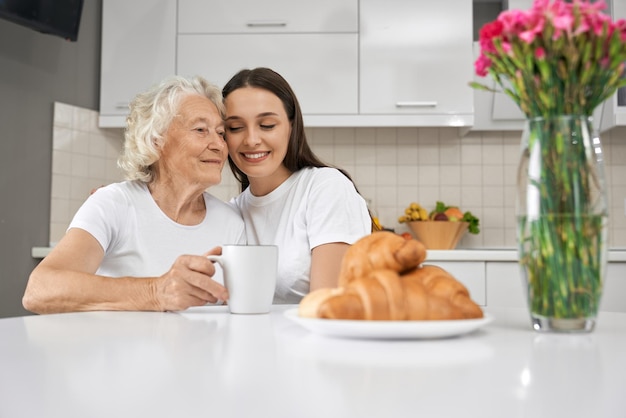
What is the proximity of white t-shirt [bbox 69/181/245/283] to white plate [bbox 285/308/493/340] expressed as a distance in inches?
31.9

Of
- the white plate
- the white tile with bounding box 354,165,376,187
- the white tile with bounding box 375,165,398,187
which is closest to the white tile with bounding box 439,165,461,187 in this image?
the white tile with bounding box 375,165,398,187

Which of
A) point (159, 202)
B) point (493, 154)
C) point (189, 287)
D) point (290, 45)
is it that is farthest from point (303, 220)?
point (493, 154)

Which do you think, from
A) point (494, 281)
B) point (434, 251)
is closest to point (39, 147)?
Answer: point (434, 251)

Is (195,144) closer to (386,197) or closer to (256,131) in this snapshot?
(256,131)

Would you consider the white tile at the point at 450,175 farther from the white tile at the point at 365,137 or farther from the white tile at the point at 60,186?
the white tile at the point at 60,186

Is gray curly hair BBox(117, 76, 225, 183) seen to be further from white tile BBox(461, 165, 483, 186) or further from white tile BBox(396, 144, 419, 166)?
white tile BBox(461, 165, 483, 186)

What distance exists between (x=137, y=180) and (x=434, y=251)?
56.9 inches

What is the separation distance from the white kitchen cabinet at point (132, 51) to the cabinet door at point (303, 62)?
0.20 meters

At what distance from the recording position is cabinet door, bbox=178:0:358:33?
3.09 m

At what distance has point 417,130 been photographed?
3.36m

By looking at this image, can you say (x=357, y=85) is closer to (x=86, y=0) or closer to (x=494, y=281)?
(x=494, y=281)

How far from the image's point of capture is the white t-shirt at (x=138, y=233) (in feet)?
4.72

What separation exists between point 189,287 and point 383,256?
1.55 ft

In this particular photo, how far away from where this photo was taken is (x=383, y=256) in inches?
27.6
